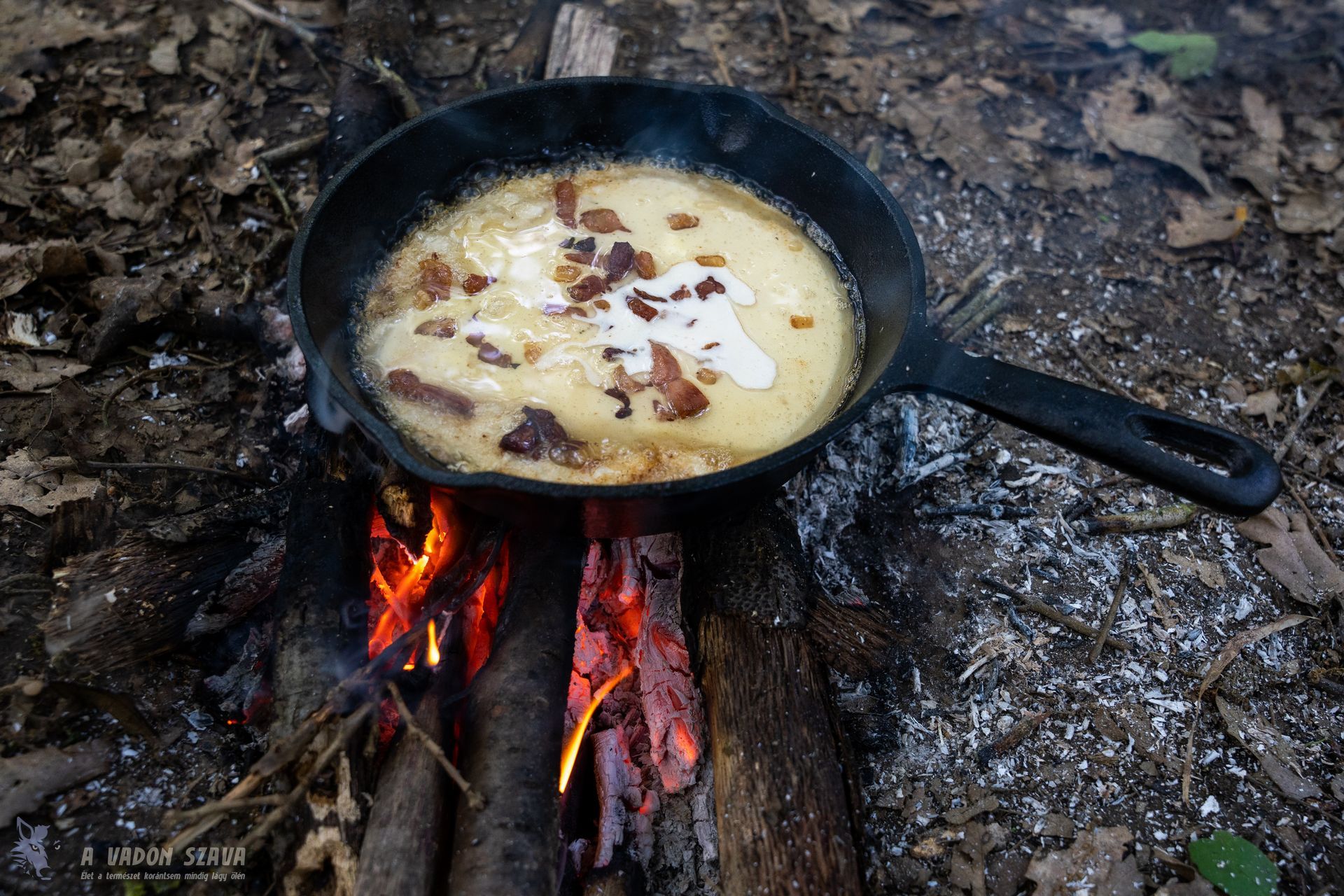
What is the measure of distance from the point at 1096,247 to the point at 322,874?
464 centimetres

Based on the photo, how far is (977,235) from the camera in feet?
14.4

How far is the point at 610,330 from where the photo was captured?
3090mm

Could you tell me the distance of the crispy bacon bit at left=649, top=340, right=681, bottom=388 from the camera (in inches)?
116

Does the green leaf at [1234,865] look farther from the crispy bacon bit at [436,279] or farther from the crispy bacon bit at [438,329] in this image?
the crispy bacon bit at [436,279]

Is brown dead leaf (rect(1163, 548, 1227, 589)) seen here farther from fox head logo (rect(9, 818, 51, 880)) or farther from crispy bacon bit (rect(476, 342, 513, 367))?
fox head logo (rect(9, 818, 51, 880))

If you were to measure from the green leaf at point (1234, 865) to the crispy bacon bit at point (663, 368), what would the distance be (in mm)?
2334

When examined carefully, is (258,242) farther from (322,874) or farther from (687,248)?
(322,874)

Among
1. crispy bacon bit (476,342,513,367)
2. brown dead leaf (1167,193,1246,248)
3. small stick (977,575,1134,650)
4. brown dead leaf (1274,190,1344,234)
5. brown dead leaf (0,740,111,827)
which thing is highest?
brown dead leaf (1274,190,1344,234)

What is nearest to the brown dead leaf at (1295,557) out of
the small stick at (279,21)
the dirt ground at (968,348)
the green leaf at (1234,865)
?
the dirt ground at (968,348)

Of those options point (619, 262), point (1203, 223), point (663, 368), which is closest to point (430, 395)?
point (663, 368)

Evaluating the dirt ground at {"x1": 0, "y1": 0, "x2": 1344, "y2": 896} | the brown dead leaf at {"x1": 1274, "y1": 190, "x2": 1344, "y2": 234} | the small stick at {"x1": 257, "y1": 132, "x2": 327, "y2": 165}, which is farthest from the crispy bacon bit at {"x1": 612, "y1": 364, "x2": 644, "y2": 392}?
the brown dead leaf at {"x1": 1274, "y1": 190, "x2": 1344, "y2": 234}

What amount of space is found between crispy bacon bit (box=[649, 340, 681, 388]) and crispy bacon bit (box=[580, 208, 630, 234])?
0.72 meters

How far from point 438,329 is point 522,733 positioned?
1540 mm

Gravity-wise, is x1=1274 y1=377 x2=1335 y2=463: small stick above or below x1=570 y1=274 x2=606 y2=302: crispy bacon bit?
above
